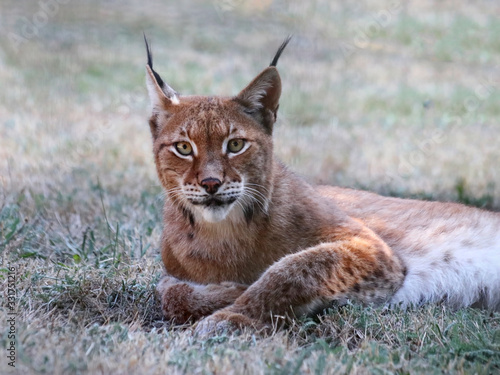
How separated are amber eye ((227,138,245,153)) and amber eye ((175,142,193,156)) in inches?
8.8

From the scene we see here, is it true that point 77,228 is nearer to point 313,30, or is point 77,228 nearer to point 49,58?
point 49,58

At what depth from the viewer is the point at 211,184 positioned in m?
4.00

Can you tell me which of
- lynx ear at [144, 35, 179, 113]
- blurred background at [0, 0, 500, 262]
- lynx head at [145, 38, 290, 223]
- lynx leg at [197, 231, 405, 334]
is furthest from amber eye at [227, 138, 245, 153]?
blurred background at [0, 0, 500, 262]

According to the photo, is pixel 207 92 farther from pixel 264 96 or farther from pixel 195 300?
pixel 195 300

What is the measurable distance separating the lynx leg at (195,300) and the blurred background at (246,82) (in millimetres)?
1597

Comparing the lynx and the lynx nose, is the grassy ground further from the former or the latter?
the lynx nose

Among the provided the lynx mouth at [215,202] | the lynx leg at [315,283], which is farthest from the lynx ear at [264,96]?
the lynx leg at [315,283]

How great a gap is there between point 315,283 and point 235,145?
2.98 feet

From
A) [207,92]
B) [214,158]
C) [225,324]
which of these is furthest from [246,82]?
[225,324]

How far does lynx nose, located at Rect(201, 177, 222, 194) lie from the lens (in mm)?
3996

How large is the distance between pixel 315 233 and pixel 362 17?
12395 millimetres

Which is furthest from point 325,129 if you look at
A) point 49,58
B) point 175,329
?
point 175,329

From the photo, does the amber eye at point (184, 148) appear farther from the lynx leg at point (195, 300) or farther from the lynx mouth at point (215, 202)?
the lynx leg at point (195, 300)

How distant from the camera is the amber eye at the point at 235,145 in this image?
13.9ft
